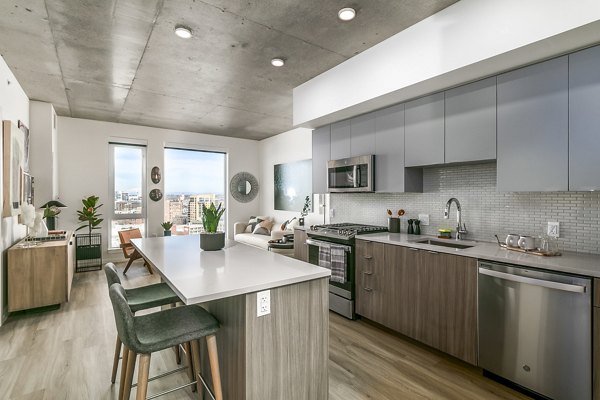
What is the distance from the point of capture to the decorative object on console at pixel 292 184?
19.5 feet

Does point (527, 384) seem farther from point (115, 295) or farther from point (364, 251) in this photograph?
point (115, 295)

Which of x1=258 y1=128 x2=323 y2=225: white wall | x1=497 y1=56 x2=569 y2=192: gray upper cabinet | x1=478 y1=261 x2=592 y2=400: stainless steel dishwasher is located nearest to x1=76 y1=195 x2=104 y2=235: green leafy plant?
x1=258 y1=128 x2=323 y2=225: white wall

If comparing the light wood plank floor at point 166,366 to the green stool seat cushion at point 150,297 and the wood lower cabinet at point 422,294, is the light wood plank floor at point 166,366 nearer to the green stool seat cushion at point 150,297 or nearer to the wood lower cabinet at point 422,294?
the wood lower cabinet at point 422,294

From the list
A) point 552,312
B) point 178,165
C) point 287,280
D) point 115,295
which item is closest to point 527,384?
point 552,312

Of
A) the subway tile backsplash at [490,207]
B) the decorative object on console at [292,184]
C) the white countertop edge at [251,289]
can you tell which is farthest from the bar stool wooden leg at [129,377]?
the decorative object on console at [292,184]

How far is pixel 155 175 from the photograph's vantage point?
6.31 metres

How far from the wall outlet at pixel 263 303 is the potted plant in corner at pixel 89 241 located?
5.03 metres

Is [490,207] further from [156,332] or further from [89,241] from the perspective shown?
[89,241]

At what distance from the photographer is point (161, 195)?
6.40 m

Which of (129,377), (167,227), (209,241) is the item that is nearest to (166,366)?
(129,377)

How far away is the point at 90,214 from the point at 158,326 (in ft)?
15.4

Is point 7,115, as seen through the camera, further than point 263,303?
Yes

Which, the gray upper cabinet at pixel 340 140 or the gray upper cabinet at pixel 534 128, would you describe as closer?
the gray upper cabinet at pixel 534 128

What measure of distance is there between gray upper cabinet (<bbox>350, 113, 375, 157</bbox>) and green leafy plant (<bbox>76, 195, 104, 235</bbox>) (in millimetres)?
4633
